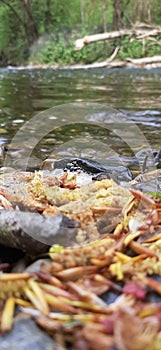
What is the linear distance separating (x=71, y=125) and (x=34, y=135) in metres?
0.96

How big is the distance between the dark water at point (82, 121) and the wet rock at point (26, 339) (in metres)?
3.63

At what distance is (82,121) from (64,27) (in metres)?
29.1

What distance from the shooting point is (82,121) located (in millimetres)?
7680

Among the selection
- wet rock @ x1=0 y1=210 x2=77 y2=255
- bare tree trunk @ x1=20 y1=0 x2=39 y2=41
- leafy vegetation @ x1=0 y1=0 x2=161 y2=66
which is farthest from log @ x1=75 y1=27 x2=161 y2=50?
wet rock @ x1=0 y1=210 x2=77 y2=255

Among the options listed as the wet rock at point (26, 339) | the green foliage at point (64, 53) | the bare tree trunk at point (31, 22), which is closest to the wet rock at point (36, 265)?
the wet rock at point (26, 339)

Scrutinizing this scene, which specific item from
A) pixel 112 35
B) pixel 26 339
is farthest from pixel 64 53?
pixel 26 339

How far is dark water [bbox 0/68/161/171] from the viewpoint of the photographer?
579 centimetres

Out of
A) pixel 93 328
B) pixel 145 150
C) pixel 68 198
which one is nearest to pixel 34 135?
pixel 145 150

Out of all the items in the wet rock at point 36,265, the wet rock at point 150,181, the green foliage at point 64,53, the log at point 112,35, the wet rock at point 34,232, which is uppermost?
the wet rock at point 34,232

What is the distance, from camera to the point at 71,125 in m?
7.37

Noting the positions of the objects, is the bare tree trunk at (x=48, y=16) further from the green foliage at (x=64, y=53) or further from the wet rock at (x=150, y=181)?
the wet rock at (x=150, y=181)

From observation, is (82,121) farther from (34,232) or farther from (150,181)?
(34,232)

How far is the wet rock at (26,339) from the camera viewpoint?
1.20 meters

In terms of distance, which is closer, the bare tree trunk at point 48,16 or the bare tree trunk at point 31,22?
the bare tree trunk at point 31,22
